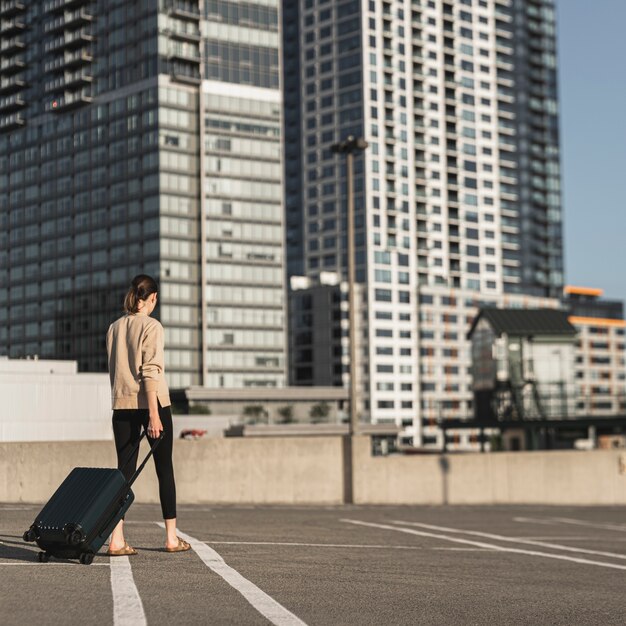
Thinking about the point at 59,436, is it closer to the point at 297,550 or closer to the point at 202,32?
the point at 297,550

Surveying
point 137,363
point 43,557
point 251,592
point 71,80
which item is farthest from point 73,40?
point 251,592

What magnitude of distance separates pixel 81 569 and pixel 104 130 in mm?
132136

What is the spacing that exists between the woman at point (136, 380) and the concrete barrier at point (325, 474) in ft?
37.7

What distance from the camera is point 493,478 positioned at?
2752 cm

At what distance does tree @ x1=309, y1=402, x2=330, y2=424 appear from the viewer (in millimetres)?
120875

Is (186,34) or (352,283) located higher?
(186,34)

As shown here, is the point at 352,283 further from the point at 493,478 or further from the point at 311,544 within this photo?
the point at 311,544

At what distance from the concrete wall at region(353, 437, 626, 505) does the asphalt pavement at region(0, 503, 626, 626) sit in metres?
12.1

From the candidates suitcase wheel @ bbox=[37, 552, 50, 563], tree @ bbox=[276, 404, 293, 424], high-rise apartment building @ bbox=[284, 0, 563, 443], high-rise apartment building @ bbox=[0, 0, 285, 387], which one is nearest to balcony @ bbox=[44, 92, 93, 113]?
high-rise apartment building @ bbox=[0, 0, 285, 387]

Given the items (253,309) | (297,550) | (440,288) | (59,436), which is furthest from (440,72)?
(297,550)

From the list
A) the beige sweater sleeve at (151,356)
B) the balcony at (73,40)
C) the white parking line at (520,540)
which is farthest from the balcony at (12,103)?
the beige sweater sleeve at (151,356)

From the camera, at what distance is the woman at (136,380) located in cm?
788

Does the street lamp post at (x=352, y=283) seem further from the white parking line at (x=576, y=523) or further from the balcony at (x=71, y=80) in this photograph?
the balcony at (x=71, y=80)

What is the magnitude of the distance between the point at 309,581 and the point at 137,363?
Result: 1954 mm
